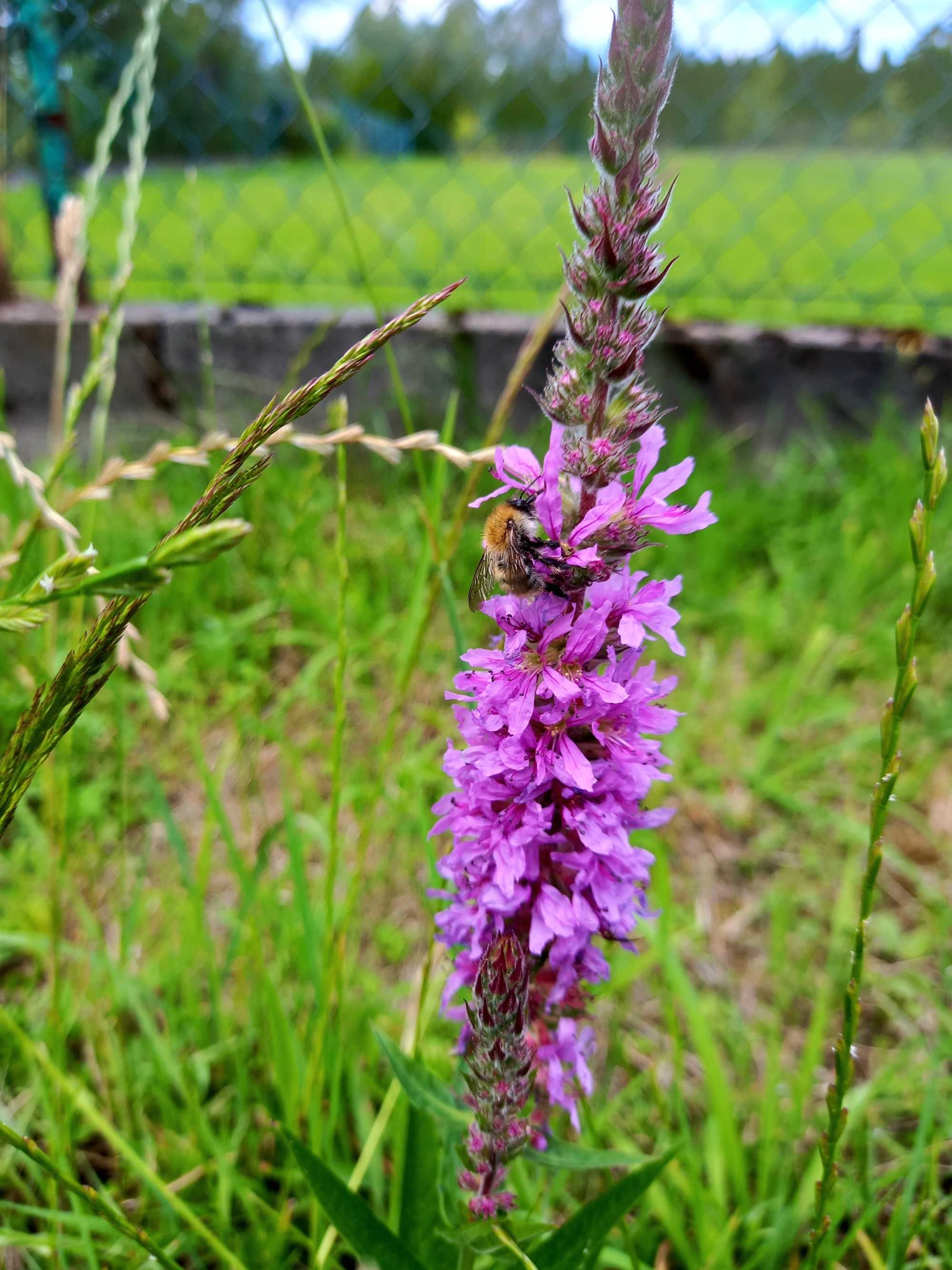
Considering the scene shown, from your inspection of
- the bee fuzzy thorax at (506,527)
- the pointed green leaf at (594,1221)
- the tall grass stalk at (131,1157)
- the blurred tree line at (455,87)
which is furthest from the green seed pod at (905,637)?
the blurred tree line at (455,87)

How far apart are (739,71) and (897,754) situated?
512 cm

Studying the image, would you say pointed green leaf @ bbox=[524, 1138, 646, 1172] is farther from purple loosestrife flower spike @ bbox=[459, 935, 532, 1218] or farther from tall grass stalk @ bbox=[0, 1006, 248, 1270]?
tall grass stalk @ bbox=[0, 1006, 248, 1270]

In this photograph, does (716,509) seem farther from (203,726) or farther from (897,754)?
(897,754)

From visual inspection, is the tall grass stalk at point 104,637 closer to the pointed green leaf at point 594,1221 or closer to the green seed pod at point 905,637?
the green seed pod at point 905,637

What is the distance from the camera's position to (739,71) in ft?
16.0

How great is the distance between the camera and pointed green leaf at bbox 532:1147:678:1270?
1.12 m

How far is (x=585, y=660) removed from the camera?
3.55 feet

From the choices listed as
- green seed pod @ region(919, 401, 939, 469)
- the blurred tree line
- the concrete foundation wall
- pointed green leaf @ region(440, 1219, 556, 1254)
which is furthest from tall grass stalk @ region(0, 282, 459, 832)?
the blurred tree line

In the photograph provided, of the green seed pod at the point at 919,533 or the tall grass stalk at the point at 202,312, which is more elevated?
the tall grass stalk at the point at 202,312

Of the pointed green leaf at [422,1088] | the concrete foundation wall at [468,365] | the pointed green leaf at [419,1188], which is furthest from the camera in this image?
the concrete foundation wall at [468,365]

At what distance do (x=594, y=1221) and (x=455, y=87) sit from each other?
5.71m

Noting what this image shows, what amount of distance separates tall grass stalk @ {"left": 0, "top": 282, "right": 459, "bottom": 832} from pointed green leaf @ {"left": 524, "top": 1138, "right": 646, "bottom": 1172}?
0.81 m

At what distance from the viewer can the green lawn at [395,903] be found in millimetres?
1706

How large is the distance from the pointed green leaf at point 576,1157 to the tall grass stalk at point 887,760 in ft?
0.91
